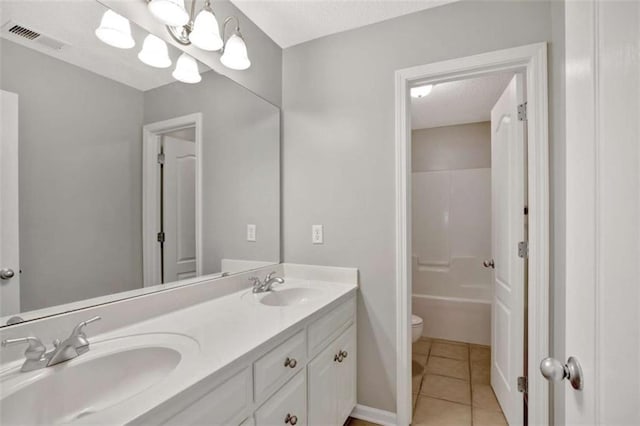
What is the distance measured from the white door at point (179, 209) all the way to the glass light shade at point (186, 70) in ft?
0.97

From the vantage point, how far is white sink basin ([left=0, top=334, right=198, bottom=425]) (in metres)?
0.75

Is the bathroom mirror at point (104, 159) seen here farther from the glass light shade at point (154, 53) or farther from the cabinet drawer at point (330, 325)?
the cabinet drawer at point (330, 325)

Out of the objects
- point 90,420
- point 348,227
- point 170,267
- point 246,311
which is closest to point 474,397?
point 348,227

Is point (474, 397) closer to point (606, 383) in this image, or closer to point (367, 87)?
point (606, 383)

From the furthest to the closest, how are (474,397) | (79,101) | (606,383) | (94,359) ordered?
(474,397), (79,101), (94,359), (606,383)

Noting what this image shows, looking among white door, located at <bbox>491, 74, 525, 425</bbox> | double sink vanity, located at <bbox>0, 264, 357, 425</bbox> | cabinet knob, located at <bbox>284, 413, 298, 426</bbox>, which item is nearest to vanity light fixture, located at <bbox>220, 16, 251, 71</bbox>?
double sink vanity, located at <bbox>0, 264, 357, 425</bbox>

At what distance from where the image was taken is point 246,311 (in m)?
1.38

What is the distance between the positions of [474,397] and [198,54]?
2738 mm

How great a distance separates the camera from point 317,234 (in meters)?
2.03

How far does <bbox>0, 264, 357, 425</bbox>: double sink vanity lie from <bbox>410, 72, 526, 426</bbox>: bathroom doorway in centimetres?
98

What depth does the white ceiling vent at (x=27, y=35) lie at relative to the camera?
91 cm

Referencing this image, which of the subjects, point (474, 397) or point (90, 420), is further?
point (474, 397)

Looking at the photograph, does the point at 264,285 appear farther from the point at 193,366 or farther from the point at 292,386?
the point at 193,366

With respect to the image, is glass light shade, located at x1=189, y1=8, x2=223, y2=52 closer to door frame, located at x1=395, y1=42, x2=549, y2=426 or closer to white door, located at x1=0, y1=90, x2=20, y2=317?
white door, located at x1=0, y1=90, x2=20, y2=317
